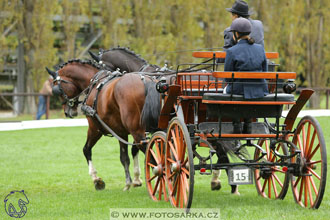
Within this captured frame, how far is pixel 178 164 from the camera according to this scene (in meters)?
6.69

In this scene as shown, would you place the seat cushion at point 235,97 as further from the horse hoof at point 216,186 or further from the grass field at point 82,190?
the horse hoof at point 216,186

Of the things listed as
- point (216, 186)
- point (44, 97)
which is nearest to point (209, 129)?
point (216, 186)

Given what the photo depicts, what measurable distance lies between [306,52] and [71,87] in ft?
71.3

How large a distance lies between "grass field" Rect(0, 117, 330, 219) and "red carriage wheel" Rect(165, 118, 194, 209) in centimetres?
35

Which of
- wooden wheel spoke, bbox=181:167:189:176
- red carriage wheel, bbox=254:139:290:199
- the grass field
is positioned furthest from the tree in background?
wooden wheel spoke, bbox=181:167:189:176

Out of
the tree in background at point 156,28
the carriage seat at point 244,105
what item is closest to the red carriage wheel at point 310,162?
the carriage seat at point 244,105

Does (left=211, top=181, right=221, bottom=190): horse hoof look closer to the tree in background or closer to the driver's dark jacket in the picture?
the driver's dark jacket

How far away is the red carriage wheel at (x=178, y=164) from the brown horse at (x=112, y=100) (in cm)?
109

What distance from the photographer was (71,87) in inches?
403

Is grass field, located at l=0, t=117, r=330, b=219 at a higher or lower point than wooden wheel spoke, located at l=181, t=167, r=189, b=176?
lower

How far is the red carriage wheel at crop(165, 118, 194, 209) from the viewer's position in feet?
21.2

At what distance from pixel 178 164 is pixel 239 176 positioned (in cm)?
65

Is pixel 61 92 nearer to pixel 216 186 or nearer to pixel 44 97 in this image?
pixel 216 186

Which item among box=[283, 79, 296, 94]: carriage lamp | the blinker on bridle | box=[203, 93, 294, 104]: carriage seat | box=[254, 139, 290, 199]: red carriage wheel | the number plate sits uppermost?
box=[283, 79, 296, 94]: carriage lamp
